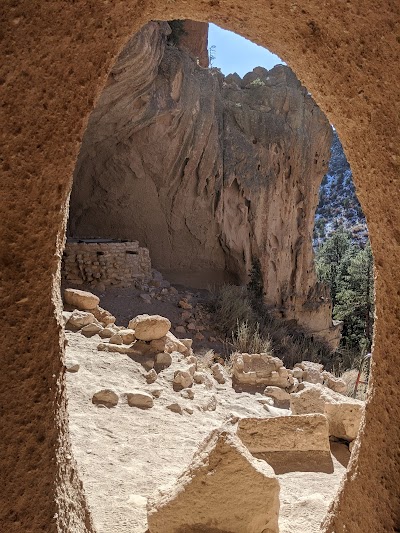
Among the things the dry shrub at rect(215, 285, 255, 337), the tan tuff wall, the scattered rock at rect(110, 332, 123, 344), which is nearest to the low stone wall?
the dry shrub at rect(215, 285, 255, 337)

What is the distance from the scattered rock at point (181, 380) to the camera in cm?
454

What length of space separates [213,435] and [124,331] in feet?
10.6

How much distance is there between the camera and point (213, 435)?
6.89ft

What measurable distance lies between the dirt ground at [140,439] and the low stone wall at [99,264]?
3.33 m

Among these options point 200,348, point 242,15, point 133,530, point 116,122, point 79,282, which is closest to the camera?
point 242,15

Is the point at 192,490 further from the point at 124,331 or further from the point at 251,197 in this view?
the point at 251,197

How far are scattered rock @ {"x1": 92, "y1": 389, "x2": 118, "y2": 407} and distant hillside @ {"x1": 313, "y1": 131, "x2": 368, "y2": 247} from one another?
26.7 m

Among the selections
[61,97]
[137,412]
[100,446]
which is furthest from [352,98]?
[137,412]

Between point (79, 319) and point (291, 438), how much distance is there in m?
2.87

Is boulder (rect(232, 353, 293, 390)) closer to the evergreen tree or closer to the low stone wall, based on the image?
the low stone wall

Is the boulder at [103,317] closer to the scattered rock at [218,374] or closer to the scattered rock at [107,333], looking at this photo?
the scattered rock at [107,333]

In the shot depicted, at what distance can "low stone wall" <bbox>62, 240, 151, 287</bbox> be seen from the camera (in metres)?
8.30

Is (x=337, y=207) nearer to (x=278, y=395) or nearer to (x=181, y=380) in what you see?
(x=278, y=395)

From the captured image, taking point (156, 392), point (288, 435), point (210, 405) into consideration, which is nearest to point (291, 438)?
point (288, 435)
